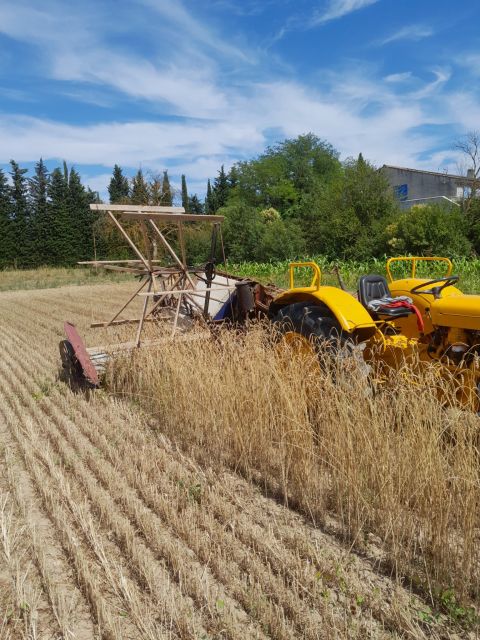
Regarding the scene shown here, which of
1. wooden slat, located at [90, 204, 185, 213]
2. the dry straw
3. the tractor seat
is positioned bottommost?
the dry straw

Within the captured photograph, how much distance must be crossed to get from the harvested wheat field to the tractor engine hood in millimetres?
1572

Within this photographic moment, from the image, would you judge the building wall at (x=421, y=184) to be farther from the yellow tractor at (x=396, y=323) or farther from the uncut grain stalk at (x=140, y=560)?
the uncut grain stalk at (x=140, y=560)

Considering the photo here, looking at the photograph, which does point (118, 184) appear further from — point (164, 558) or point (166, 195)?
point (164, 558)

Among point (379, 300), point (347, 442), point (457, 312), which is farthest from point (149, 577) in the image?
point (379, 300)

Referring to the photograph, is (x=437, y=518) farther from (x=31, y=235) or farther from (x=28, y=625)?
(x=31, y=235)

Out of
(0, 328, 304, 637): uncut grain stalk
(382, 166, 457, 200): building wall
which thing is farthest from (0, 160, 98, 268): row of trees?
(0, 328, 304, 637): uncut grain stalk

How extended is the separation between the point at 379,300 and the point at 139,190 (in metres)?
24.2

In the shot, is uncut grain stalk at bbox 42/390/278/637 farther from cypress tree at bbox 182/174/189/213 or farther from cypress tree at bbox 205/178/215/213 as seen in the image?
cypress tree at bbox 182/174/189/213

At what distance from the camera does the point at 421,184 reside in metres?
34.1

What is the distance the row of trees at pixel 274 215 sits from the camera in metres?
16.4

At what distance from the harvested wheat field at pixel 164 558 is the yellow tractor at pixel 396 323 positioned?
1223 mm

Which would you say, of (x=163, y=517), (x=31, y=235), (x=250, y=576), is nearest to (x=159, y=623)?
(x=250, y=576)

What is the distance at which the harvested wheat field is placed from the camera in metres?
2.00

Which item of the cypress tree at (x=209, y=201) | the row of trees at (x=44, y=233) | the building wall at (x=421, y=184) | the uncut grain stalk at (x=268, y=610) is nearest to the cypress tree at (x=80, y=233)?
the row of trees at (x=44, y=233)
